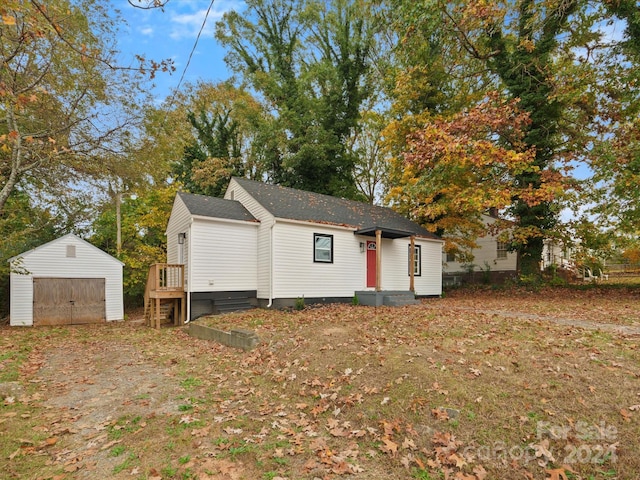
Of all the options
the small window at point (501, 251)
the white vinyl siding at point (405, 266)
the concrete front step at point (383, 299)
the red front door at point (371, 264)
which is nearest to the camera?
the concrete front step at point (383, 299)

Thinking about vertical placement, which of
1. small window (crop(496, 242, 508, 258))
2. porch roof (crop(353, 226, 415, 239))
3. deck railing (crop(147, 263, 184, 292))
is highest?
porch roof (crop(353, 226, 415, 239))

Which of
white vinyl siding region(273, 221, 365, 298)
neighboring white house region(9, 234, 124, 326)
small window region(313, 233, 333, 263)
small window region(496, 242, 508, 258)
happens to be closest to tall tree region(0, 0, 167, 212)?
neighboring white house region(9, 234, 124, 326)

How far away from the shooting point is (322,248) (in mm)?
13789

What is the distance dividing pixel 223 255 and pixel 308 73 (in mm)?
17708

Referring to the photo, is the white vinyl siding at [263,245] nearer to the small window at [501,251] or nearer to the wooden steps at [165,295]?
the wooden steps at [165,295]

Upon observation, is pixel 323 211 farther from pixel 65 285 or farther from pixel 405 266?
pixel 65 285

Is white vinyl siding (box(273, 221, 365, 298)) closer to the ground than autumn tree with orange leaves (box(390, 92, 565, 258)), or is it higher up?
closer to the ground

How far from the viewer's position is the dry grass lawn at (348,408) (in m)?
3.39

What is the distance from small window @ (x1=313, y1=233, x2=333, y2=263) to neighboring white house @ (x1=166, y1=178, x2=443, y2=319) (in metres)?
0.04

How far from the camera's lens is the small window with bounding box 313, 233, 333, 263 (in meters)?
13.6

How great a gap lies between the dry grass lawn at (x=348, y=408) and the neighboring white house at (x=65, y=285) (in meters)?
8.62

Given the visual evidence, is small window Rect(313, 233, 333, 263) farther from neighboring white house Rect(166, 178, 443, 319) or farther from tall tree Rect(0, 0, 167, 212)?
tall tree Rect(0, 0, 167, 212)

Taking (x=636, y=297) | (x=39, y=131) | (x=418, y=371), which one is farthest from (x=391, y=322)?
(x=39, y=131)

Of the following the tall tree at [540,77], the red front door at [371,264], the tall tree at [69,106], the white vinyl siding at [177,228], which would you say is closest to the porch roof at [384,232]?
the red front door at [371,264]
